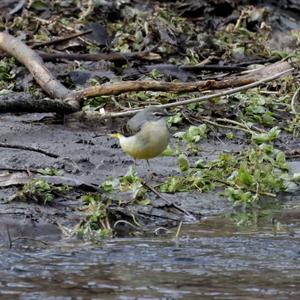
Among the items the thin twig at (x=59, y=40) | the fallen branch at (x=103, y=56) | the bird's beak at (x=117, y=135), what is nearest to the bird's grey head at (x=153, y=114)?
the bird's beak at (x=117, y=135)

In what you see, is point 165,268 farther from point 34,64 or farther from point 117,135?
point 34,64

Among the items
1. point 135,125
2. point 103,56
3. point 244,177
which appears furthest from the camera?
point 103,56

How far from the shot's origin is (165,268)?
23.4 ft

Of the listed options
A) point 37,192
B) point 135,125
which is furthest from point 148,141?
point 37,192

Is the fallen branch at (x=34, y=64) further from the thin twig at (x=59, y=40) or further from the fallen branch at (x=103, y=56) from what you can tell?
the thin twig at (x=59, y=40)

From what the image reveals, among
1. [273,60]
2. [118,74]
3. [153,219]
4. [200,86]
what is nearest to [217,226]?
[153,219]

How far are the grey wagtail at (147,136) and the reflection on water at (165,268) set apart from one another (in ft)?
4.82

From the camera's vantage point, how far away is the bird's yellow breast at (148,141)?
31.2 ft

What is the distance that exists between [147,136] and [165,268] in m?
2.59

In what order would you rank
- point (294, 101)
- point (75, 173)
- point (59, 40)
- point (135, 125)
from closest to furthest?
point (75, 173), point (135, 125), point (294, 101), point (59, 40)

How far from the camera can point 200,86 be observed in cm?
1101

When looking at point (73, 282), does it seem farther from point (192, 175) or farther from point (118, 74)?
point (118, 74)

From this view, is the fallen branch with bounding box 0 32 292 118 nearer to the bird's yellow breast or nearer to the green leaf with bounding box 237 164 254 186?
the bird's yellow breast

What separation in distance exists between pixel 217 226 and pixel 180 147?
2.39 m
